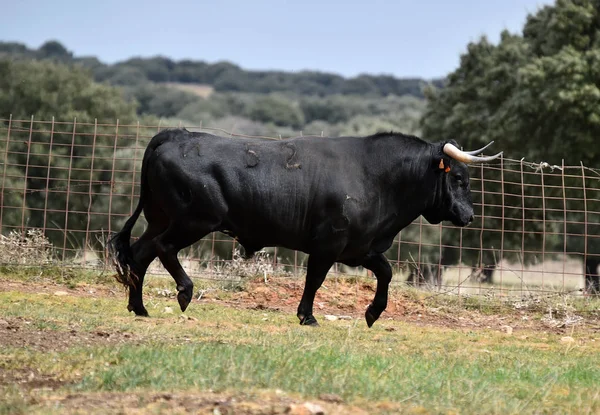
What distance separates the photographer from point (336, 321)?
39.8ft

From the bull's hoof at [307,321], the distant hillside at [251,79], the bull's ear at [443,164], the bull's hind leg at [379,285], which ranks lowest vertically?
the bull's hoof at [307,321]

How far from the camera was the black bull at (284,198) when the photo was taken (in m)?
10.5

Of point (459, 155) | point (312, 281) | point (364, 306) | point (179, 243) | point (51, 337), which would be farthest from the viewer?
point (364, 306)

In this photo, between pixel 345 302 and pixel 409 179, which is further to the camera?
pixel 345 302

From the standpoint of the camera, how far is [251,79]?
167m

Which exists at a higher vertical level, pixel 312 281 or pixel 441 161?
pixel 441 161

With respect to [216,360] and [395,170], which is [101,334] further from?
[395,170]

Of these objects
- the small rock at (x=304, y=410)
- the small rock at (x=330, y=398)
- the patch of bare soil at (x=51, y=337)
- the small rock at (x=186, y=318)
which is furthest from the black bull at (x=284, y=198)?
the small rock at (x=304, y=410)

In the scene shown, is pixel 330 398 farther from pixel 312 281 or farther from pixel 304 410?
pixel 312 281

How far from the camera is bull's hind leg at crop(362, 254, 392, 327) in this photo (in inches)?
441

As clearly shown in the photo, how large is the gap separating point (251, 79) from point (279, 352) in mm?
161332

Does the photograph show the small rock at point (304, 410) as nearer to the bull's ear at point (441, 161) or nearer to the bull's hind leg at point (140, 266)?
the bull's hind leg at point (140, 266)

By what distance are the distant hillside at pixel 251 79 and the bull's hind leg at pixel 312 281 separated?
133118 mm

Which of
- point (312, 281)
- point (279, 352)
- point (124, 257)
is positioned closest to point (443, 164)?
point (312, 281)
